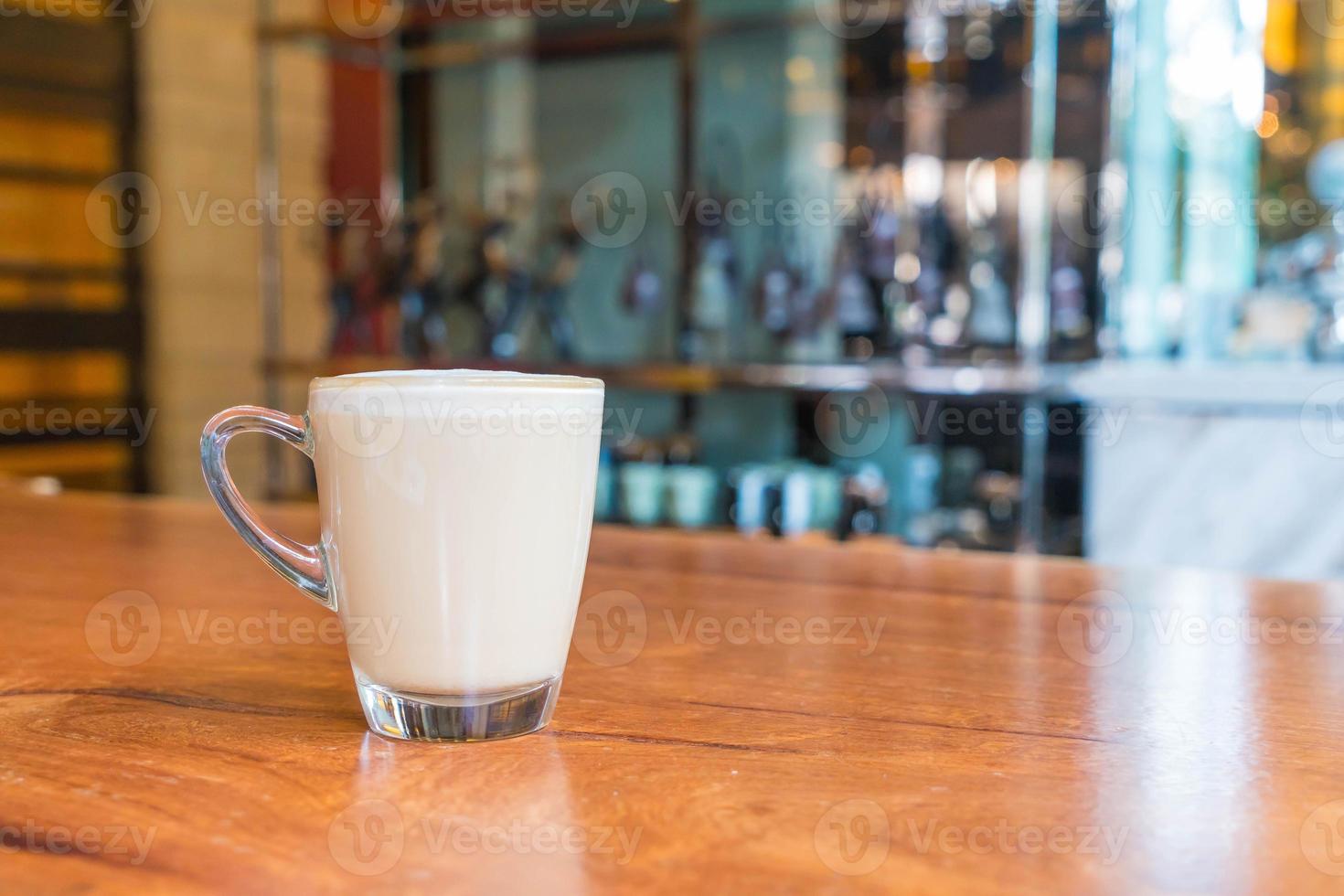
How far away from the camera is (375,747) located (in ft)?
Result: 1.09

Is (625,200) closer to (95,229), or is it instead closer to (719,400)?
(719,400)

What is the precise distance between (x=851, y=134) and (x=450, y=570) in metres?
2.19

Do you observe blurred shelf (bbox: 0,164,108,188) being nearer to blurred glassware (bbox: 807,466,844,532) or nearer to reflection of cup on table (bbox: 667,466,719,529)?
reflection of cup on table (bbox: 667,466,719,529)

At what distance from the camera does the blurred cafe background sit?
2100mm

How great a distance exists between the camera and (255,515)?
0.38 meters

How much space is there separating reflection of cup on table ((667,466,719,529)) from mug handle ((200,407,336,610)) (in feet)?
6.25

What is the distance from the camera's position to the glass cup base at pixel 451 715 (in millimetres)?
342

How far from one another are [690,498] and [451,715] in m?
1.95

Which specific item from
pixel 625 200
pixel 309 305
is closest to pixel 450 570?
pixel 625 200

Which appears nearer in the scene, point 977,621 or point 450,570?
point 450,570

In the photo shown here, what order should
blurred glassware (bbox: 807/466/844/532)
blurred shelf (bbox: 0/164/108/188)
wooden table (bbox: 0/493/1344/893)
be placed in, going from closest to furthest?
wooden table (bbox: 0/493/1344/893), blurred glassware (bbox: 807/466/844/532), blurred shelf (bbox: 0/164/108/188)

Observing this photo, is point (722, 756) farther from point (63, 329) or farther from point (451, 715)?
point (63, 329)

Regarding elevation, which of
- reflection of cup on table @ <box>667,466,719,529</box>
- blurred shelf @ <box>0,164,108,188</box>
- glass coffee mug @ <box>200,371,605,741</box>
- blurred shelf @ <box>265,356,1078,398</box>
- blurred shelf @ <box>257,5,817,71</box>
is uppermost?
blurred shelf @ <box>257,5,817,71</box>

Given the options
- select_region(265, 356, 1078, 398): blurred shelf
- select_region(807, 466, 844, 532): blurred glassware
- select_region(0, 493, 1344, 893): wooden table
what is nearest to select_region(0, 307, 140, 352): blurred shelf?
select_region(265, 356, 1078, 398): blurred shelf
